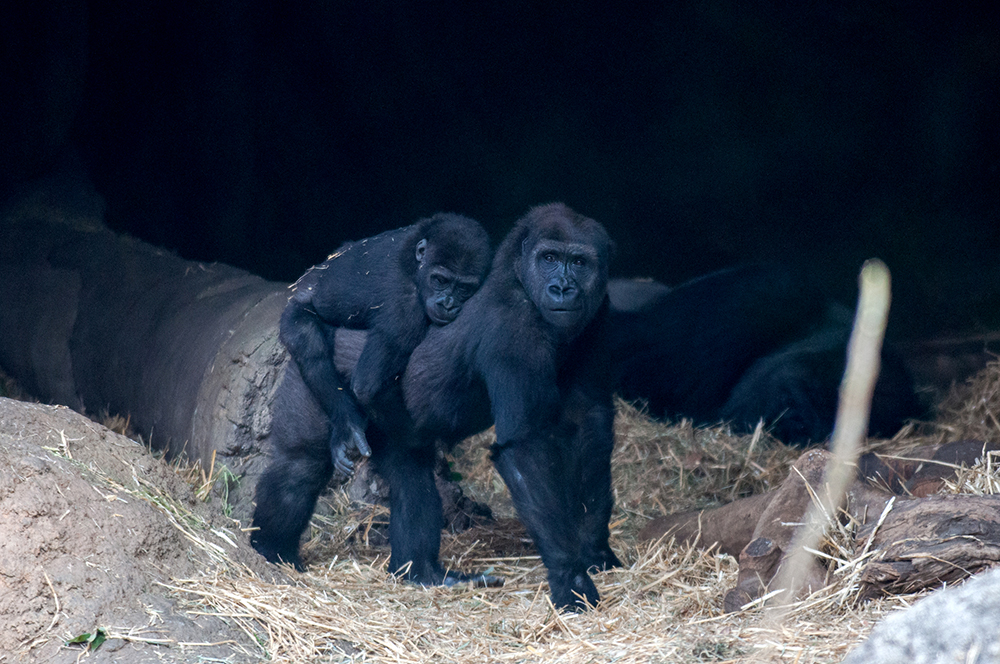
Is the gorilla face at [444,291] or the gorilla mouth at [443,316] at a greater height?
the gorilla face at [444,291]

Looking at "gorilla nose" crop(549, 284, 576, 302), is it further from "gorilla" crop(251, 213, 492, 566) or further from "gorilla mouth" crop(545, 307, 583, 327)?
"gorilla" crop(251, 213, 492, 566)

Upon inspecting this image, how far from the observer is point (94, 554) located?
312 cm

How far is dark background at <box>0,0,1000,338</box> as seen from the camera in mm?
7480

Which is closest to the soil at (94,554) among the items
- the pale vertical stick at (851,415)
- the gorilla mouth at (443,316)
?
the gorilla mouth at (443,316)

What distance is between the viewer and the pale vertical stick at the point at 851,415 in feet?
A: 11.1

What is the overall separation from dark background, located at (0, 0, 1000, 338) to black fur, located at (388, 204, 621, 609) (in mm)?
A: 4053

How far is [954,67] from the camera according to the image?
23.1 ft

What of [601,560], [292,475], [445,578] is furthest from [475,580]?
[292,475]

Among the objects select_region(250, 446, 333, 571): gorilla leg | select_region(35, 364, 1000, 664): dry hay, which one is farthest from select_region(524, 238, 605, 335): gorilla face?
select_region(250, 446, 333, 571): gorilla leg

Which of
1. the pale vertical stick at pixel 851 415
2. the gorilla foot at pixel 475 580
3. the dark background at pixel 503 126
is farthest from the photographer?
the dark background at pixel 503 126

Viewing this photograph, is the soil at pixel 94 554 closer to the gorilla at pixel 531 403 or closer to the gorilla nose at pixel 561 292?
the gorilla at pixel 531 403

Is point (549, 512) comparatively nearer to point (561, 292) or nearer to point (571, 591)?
point (571, 591)

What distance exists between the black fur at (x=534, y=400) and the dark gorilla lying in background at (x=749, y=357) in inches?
111

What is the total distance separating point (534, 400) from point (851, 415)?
379 cm
